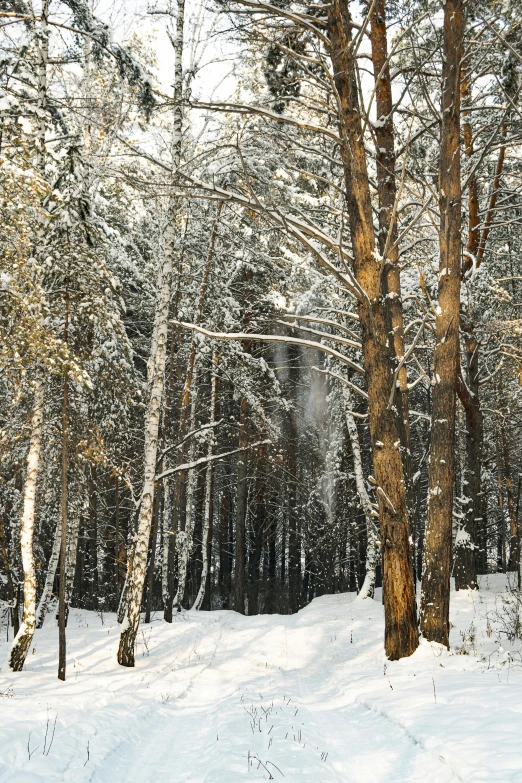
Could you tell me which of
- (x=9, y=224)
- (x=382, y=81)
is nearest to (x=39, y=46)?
(x=9, y=224)

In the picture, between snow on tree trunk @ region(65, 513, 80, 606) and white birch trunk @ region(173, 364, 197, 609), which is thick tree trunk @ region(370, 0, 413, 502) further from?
snow on tree trunk @ region(65, 513, 80, 606)

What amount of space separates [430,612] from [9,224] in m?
7.38

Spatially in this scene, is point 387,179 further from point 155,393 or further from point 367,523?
point 367,523

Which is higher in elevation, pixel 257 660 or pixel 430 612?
pixel 430 612

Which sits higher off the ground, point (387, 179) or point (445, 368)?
point (387, 179)

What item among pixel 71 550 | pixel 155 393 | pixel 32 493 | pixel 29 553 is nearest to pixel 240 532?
pixel 71 550

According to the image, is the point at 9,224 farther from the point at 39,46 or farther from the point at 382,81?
the point at 382,81

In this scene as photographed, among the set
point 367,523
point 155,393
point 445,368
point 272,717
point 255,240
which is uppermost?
point 255,240

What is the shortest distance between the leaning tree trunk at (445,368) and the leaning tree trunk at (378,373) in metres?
0.51

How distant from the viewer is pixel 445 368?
7684 mm

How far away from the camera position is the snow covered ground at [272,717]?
4.02 metres

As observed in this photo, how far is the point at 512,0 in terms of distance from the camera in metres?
8.48

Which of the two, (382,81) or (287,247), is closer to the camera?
(382,81)

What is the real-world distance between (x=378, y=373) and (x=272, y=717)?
4.02 m
